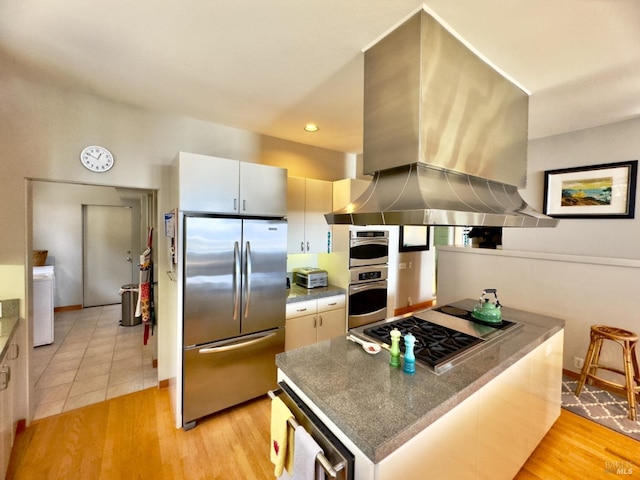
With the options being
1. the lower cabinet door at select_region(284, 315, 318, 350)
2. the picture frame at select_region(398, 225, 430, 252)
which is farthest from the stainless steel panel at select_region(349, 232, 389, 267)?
the picture frame at select_region(398, 225, 430, 252)

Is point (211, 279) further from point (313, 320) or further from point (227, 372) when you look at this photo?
point (313, 320)

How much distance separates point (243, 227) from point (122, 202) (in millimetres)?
4646

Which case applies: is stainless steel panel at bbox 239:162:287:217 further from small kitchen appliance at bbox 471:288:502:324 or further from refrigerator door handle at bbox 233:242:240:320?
small kitchen appliance at bbox 471:288:502:324

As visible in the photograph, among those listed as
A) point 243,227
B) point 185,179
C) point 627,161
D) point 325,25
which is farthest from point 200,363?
point 627,161

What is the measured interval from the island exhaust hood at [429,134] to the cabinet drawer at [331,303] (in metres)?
1.70

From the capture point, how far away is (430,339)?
1624 millimetres

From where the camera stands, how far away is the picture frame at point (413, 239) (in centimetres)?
478

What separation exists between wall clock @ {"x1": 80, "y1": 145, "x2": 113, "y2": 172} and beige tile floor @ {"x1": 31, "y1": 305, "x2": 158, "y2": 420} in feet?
5.39

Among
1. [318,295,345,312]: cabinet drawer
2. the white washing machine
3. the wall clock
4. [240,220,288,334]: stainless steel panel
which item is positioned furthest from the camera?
the white washing machine

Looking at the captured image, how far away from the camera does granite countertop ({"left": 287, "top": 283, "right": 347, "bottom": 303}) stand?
9.12 feet

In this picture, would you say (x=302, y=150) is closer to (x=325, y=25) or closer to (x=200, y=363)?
(x=325, y=25)

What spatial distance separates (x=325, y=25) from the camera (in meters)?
1.44

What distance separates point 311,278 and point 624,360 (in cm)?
286

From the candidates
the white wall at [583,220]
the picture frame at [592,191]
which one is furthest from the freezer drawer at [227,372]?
the picture frame at [592,191]
